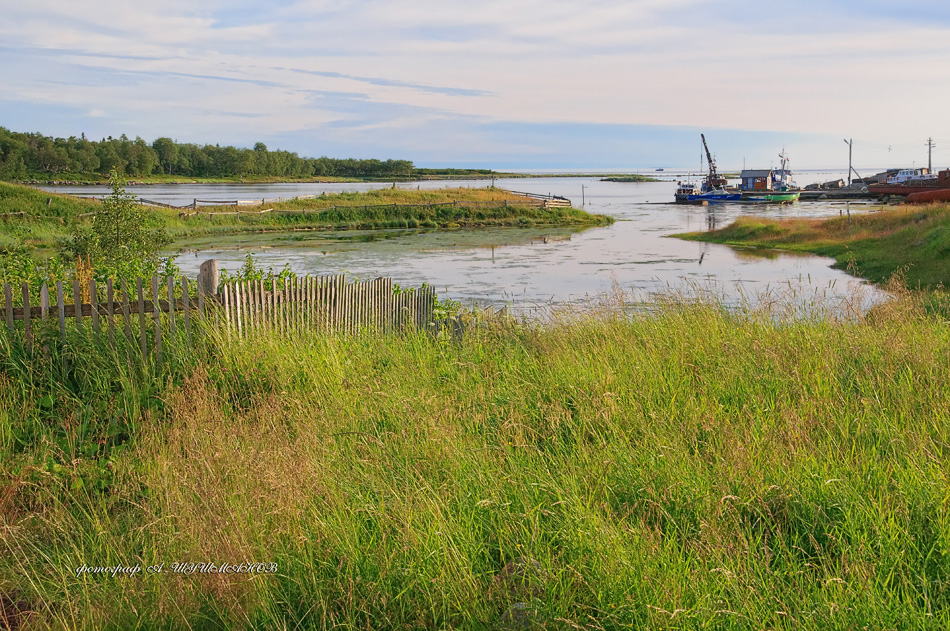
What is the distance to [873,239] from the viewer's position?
3184cm

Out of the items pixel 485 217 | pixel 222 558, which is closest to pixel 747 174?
pixel 485 217

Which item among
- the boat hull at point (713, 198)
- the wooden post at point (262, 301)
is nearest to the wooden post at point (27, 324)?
the wooden post at point (262, 301)

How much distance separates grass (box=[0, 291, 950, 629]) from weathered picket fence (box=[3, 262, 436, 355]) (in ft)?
1.89

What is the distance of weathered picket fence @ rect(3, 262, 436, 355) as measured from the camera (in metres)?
6.75

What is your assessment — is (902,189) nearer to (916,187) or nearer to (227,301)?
(916,187)

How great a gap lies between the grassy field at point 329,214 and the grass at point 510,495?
3452 centimetres

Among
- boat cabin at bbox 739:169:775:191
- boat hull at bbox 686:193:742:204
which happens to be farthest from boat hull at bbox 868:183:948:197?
boat hull at bbox 686:193:742:204

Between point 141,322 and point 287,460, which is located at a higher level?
point 141,322

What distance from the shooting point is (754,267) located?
30.5 m

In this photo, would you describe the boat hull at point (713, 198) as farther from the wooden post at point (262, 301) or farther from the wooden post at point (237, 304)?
the wooden post at point (237, 304)

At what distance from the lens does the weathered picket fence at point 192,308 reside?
6754 millimetres

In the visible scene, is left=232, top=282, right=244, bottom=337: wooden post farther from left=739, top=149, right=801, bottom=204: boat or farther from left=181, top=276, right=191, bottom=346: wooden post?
left=739, top=149, right=801, bottom=204: boat

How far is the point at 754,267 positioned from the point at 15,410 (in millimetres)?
29459

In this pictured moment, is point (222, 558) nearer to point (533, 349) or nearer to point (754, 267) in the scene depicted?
point (533, 349)
